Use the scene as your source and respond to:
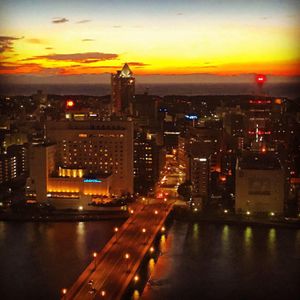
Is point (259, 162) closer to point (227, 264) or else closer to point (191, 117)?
point (227, 264)

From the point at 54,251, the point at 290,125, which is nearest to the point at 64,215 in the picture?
the point at 54,251

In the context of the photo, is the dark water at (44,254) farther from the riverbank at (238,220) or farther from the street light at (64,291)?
the riverbank at (238,220)

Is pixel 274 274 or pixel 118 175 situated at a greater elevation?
pixel 118 175

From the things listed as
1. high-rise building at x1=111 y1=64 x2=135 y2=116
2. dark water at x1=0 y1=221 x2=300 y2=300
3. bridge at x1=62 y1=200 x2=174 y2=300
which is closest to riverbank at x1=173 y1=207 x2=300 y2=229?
dark water at x1=0 y1=221 x2=300 y2=300

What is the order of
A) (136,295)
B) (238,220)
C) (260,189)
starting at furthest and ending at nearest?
(260,189), (238,220), (136,295)

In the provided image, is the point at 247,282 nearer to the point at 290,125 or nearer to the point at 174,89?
the point at 174,89

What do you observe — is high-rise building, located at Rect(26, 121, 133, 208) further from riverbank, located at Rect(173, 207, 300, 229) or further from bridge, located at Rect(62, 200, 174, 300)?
riverbank, located at Rect(173, 207, 300, 229)

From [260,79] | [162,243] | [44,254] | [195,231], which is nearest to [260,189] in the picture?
[195,231]
